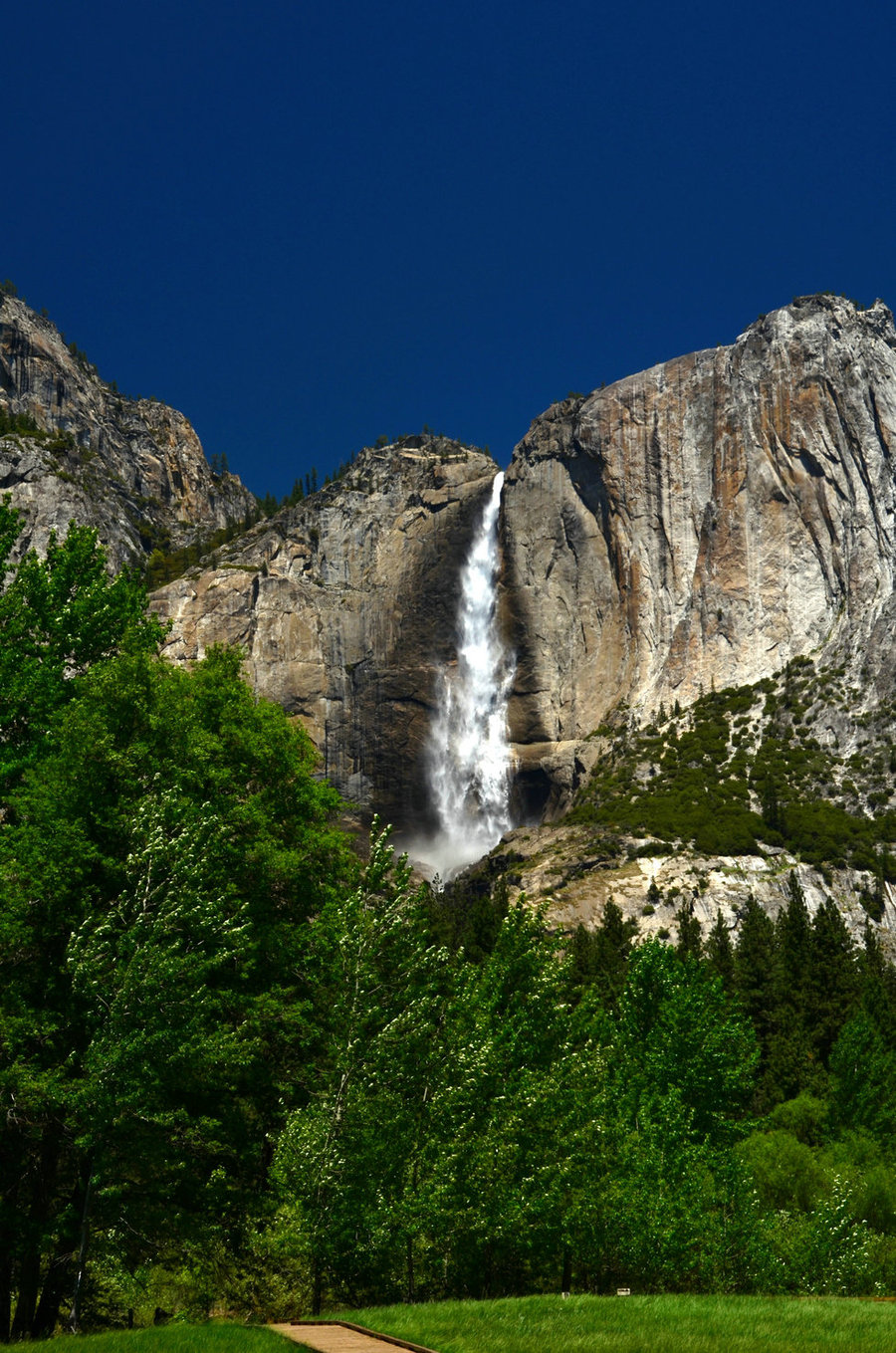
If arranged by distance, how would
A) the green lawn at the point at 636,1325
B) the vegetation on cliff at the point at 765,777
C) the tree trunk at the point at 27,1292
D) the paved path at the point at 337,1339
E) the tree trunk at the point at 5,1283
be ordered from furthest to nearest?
1. the vegetation on cliff at the point at 765,777
2. the tree trunk at the point at 5,1283
3. the tree trunk at the point at 27,1292
4. the green lawn at the point at 636,1325
5. the paved path at the point at 337,1339

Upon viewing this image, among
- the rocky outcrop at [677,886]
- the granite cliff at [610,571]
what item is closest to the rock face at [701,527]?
the granite cliff at [610,571]

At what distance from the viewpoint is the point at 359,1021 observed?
24.8m

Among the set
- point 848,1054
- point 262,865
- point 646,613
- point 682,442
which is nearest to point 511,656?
point 646,613

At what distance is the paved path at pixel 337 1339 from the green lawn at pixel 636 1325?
0.42 metres

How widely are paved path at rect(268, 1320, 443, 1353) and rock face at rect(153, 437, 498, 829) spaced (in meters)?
124

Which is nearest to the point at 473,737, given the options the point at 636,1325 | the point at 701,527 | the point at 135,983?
the point at 701,527

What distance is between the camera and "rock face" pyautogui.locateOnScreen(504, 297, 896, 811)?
438 feet

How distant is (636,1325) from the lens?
18875mm

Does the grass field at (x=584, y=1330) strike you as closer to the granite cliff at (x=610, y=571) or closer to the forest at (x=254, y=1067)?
the forest at (x=254, y=1067)

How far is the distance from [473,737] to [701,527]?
36944 mm

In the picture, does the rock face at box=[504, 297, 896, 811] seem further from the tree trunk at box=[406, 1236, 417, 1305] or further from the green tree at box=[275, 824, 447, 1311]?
the tree trunk at box=[406, 1236, 417, 1305]

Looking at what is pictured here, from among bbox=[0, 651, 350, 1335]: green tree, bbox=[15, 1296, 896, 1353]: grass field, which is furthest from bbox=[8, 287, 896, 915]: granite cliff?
bbox=[15, 1296, 896, 1353]: grass field

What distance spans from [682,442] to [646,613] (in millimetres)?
21725

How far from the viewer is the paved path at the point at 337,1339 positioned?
54.1 feet
